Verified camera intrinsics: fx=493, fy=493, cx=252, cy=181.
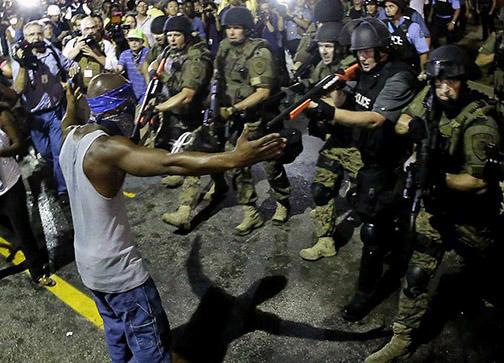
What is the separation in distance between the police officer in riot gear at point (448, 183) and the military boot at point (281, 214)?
7.13ft

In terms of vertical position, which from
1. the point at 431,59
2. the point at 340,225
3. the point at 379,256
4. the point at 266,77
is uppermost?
the point at 431,59

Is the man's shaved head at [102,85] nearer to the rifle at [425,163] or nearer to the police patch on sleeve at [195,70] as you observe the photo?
the rifle at [425,163]

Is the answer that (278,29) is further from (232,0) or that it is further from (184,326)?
(184,326)

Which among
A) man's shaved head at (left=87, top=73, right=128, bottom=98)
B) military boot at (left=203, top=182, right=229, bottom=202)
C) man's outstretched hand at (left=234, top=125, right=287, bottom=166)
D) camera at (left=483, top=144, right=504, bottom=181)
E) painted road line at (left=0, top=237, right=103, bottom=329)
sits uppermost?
man's shaved head at (left=87, top=73, right=128, bottom=98)

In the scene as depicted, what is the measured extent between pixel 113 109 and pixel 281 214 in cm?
304

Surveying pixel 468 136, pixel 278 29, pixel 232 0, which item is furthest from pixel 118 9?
pixel 468 136

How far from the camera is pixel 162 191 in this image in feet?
21.1

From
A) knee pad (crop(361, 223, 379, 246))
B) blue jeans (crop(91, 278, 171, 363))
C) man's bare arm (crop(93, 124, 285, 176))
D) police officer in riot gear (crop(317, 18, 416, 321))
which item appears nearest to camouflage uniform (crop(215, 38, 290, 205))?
police officer in riot gear (crop(317, 18, 416, 321))

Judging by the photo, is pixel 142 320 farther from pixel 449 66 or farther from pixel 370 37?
pixel 370 37

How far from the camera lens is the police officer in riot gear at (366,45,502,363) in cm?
304

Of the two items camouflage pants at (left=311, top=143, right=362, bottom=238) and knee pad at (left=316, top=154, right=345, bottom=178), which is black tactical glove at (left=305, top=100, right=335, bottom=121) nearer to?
camouflage pants at (left=311, top=143, right=362, bottom=238)

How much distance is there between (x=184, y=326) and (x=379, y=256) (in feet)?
5.47

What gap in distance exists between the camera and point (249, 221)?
5.31m

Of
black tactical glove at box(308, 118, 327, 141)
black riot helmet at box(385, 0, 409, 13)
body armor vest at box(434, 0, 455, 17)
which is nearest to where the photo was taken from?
black tactical glove at box(308, 118, 327, 141)
